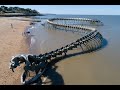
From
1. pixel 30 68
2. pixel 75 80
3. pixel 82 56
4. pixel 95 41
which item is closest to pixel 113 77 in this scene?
pixel 75 80

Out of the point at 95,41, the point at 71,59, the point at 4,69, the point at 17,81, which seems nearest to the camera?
the point at 17,81

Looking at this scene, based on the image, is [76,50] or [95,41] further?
[95,41]

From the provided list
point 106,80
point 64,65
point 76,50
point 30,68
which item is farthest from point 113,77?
point 76,50

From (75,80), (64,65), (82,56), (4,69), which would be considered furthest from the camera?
(82,56)

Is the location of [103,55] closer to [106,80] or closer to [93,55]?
[93,55]

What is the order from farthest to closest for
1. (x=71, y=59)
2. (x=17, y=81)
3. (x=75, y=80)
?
(x=71, y=59)
(x=75, y=80)
(x=17, y=81)
